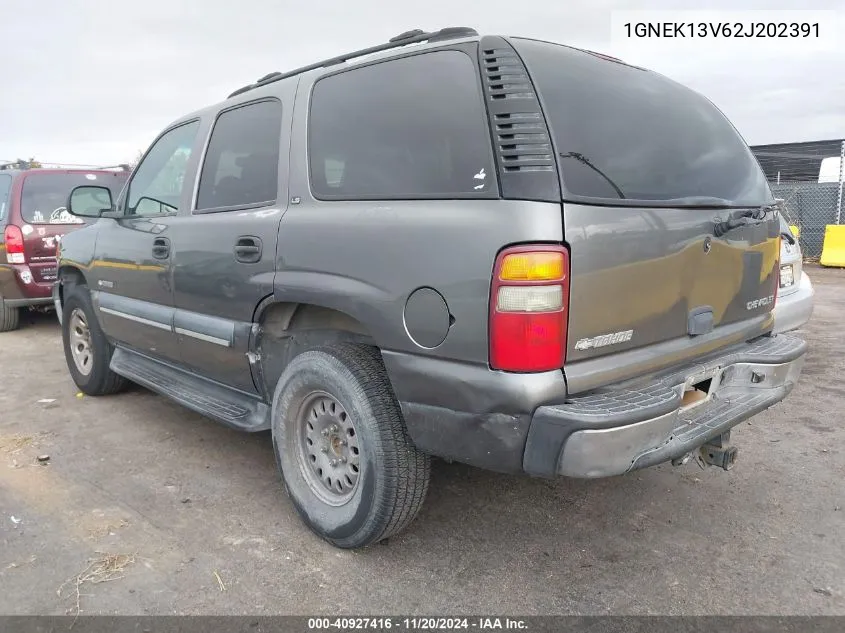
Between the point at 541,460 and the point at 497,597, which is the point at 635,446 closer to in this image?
the point at 541,460

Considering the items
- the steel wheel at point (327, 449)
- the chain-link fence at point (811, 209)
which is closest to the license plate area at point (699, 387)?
the steel wheel at point (327, 449)

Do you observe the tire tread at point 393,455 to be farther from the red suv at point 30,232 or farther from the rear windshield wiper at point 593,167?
the red suv at point 30,232

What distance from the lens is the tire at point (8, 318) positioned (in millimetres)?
7469

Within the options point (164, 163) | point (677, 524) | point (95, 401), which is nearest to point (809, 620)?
point (677, 524)

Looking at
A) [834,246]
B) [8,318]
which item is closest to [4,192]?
[8,318]

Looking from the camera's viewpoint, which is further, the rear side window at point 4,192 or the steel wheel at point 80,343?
the rear side window at point 4,192

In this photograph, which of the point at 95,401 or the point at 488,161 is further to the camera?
the point at 95,401

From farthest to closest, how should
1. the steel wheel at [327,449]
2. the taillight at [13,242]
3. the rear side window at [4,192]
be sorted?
1. the rear side window at [4,192]
2. the taillight at [13,242]
3. the steel wheel at [327,449]

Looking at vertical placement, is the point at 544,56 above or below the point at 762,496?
above

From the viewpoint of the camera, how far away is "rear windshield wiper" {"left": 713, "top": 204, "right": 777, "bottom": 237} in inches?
102

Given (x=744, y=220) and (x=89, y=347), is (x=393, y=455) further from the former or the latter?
(x=89, y=347)

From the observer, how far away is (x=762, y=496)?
3240mm

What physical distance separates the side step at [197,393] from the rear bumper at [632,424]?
1.57 m

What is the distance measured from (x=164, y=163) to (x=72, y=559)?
2.41m
